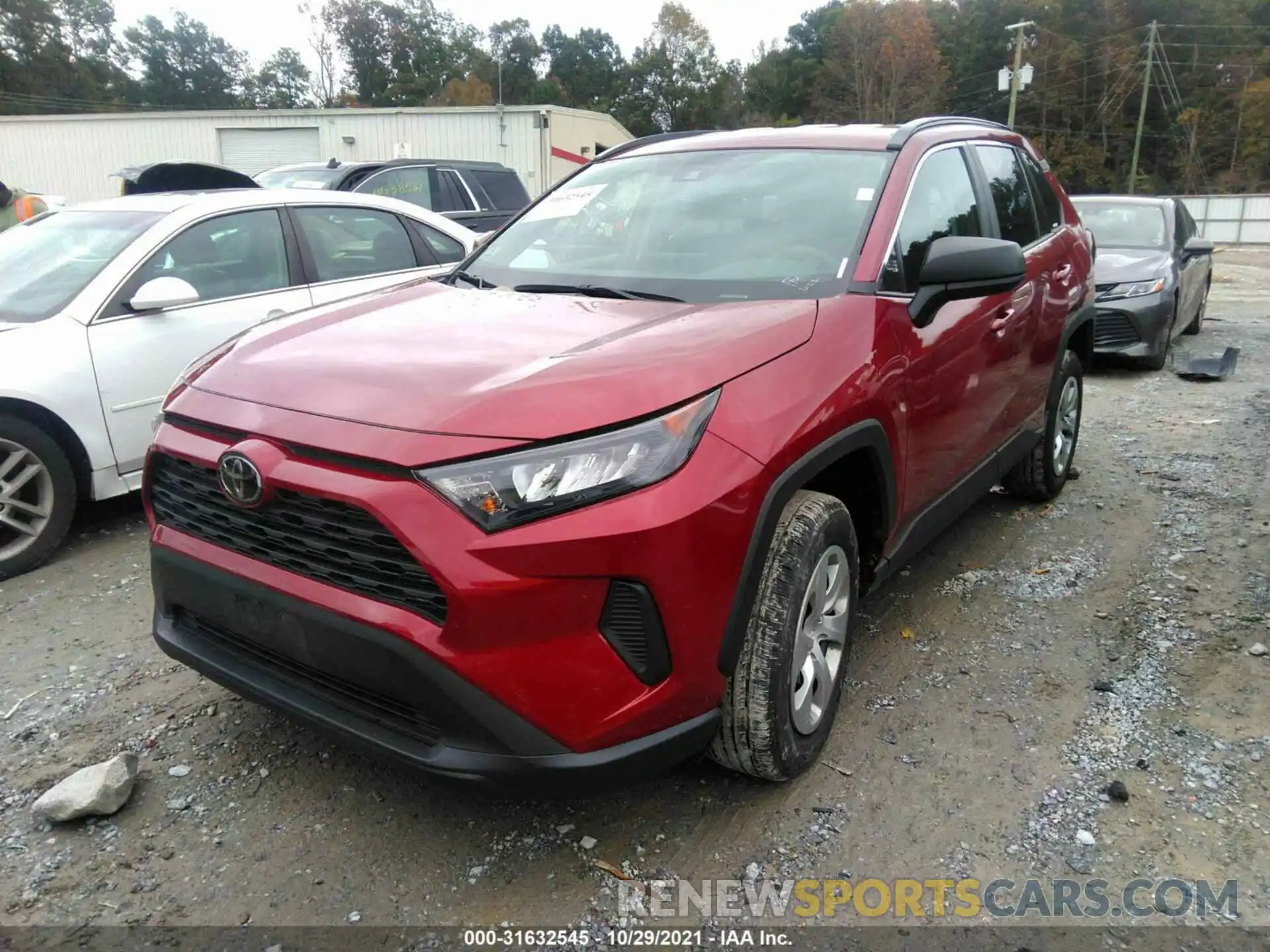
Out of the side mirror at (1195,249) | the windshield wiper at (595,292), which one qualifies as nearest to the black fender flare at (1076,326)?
the windshield wiper at (595,292)

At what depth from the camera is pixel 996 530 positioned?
4.57m

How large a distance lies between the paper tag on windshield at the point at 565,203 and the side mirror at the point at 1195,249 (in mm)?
7609

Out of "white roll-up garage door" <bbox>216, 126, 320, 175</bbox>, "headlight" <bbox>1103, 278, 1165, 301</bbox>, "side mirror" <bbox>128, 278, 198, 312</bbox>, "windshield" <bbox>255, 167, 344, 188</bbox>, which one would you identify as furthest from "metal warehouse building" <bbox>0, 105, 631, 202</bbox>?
"side mirror" <bbox>128, 278, 198, 312</bbox>

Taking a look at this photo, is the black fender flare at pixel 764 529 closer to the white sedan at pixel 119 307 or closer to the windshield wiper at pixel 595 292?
the windshield wiper at pixel 595 292

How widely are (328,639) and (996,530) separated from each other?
141 inches

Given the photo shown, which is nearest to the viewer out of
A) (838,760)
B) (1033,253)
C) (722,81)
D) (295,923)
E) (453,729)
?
(453,729)

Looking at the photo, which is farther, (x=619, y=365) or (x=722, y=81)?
(x=722, y=81)

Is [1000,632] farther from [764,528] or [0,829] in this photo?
[0,829]

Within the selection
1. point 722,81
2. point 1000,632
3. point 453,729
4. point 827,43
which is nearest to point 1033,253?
point 1000,632

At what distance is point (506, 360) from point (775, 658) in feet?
3.27

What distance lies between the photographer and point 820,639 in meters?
2.62

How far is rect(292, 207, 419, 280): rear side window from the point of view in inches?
205

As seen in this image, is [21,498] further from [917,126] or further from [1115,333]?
[1115,333]

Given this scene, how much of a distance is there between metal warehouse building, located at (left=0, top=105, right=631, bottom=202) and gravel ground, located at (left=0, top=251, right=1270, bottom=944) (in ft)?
62.7
